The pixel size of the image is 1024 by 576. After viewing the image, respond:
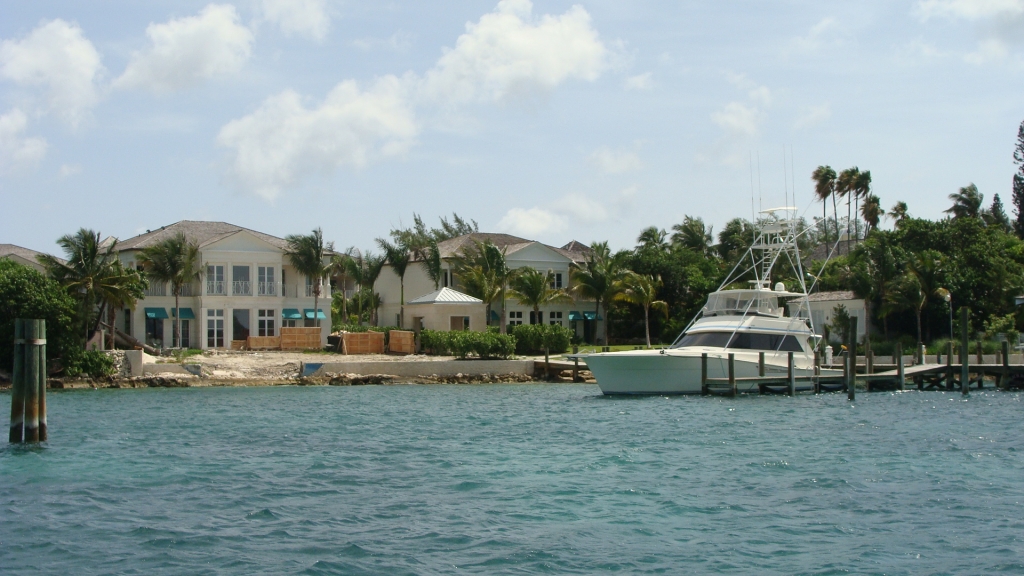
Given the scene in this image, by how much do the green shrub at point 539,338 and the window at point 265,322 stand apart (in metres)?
13.5

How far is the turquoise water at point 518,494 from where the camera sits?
1320 centimetres

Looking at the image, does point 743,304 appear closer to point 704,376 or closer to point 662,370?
point 704,376

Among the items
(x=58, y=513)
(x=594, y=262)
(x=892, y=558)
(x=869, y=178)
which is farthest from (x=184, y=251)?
(x=869, y=178)

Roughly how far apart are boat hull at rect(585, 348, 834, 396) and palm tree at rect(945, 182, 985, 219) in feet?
172

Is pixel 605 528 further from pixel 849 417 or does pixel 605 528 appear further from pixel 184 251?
pixel 184 251

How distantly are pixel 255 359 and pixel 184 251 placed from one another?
836cm

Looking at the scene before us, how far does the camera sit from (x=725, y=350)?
3772cm

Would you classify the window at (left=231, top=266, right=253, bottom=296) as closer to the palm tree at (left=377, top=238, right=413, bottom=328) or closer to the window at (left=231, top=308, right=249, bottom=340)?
the window at (left=231, top=308, right=249, bottom=340)

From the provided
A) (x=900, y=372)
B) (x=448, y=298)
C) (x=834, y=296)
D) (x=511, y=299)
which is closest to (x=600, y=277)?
(x=511, y=299)

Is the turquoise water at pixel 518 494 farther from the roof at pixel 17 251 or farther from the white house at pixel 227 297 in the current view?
the roof at pixel 17 251

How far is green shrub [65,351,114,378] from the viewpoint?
42.8 meters

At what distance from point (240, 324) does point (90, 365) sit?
1264cm

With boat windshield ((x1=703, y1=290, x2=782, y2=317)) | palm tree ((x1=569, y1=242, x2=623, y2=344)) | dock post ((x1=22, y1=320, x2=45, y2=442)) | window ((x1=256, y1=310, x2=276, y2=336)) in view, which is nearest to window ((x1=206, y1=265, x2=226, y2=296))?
window ((x1=256, y1=310, x2=276, y2=336))

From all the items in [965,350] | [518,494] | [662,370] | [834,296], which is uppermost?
[834,296]
